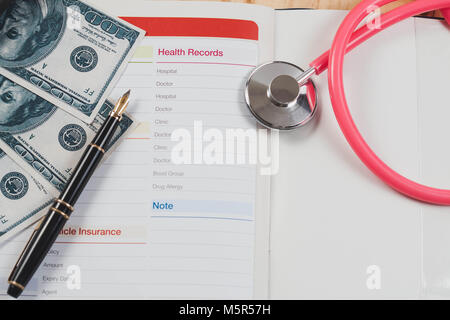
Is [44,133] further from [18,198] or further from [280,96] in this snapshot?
[280,96]

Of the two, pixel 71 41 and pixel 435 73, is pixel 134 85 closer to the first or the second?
pixel 71 41

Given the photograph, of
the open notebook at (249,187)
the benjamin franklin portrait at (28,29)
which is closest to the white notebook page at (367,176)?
the open notebook at (249,187)

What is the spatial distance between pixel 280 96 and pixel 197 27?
167 mm

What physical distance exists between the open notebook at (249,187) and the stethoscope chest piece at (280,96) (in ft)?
0.06

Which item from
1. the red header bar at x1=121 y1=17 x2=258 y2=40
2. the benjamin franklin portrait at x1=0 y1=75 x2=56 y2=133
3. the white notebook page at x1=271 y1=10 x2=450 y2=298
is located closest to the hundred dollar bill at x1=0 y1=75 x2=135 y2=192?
the benjamin franklin portrait at x1=0 y1=75 x2=56 y2=133

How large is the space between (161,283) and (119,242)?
8 centimetres

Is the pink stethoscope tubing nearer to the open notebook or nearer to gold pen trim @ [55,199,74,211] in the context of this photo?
the open notebook

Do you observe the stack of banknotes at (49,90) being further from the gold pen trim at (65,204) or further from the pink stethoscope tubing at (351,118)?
the pink stethoscope tubing at (351,118)

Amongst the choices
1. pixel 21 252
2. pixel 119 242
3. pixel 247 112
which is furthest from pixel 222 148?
pixel 21 252

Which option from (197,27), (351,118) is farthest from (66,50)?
(351,118)

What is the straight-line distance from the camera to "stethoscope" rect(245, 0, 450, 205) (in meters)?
0.59

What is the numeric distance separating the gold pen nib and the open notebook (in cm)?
3

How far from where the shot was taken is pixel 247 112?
0.63 metres

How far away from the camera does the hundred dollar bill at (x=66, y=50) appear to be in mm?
635
